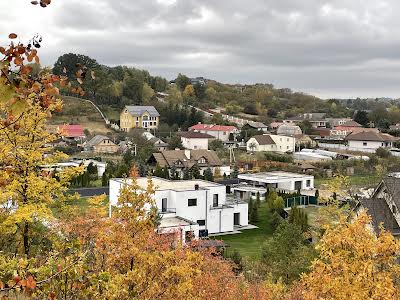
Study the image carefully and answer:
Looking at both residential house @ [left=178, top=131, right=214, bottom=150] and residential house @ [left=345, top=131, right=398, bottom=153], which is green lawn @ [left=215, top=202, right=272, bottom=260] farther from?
residential house @ [left=345, top=131, right=398, bottom=153]

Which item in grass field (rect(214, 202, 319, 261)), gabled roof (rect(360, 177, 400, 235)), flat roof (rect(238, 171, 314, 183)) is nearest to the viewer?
gabled roof (rect(360, 177, 400, 235))

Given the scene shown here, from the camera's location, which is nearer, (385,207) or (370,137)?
(385,207)

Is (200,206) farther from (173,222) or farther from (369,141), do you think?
(369,141)

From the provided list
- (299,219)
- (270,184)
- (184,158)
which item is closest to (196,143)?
(184,158)

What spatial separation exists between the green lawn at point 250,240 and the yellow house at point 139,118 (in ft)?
163

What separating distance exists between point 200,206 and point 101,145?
1444 inches

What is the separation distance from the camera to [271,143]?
7344 centimetres

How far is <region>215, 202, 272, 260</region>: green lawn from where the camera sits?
2845cm

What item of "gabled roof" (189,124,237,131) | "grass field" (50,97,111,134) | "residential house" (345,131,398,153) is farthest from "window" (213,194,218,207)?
"grass field" (50,97,111,134)

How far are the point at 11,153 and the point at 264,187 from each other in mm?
39081

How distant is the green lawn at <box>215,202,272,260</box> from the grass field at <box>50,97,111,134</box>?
5159 cm

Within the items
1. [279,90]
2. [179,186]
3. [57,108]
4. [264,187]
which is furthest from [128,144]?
[279,90]

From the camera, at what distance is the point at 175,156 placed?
54844 millimetres

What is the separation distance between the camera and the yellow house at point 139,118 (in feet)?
275
